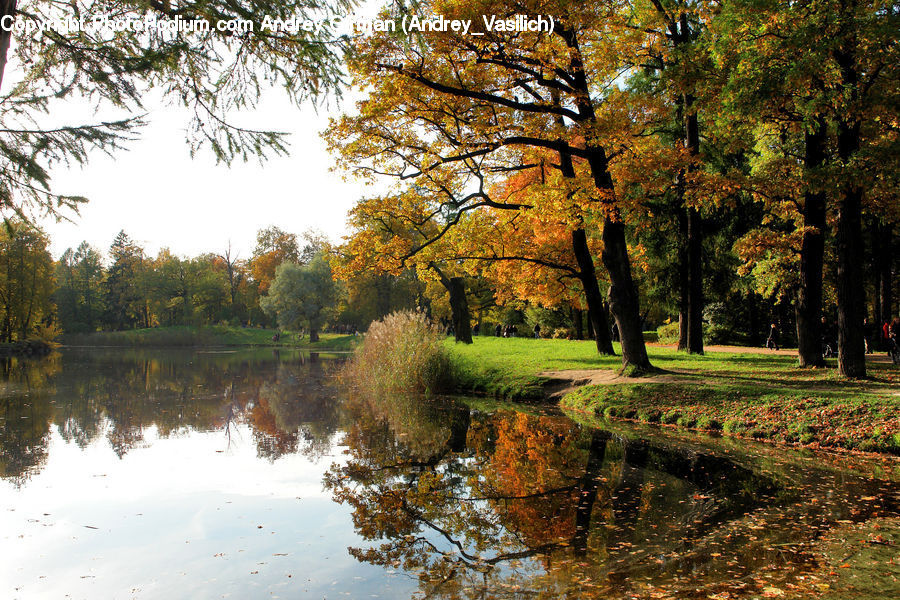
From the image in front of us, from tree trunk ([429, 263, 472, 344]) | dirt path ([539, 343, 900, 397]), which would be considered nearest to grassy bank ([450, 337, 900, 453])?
dirt path ([539, 343, 900, 397])

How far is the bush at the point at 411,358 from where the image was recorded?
17.4 meters

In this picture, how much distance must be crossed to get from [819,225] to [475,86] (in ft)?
29.0

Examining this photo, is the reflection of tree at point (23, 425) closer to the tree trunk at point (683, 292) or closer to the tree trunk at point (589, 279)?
the tree trunk at point (589, 279)

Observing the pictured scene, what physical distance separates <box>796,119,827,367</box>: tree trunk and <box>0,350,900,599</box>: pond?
5986 mm

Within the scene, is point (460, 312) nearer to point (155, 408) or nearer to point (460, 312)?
point (460, 312)

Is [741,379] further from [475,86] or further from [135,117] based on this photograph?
[135,117]

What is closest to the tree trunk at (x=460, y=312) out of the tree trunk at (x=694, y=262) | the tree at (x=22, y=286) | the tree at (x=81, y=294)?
the tree trunk at (x=694, y=262)

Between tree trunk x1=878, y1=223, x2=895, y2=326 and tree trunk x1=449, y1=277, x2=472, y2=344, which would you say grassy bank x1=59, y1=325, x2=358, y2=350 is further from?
tree trunk x1=878, y1=223, x2=895, y2=326

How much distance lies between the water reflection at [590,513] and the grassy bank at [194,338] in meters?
44.6

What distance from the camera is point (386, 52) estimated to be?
1138 cm

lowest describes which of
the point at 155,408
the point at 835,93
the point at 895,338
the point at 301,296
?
the point at 155,408

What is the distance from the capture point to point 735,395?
37.9 feet

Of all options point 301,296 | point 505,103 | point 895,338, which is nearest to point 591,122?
point 505,103

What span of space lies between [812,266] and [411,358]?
422 inches
